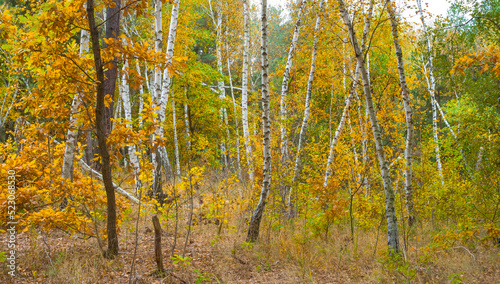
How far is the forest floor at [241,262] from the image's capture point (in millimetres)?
3555

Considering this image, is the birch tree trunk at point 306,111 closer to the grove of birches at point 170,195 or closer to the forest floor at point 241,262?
the grove of birches at point 170,195

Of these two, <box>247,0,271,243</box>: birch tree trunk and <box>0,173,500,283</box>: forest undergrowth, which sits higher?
<box>247,0,271,243</box>: birch tree trunk

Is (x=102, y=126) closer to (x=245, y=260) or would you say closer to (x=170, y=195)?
(x=170, y=195)

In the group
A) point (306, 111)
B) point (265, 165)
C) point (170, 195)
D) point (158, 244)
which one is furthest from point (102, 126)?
point (306, 111)

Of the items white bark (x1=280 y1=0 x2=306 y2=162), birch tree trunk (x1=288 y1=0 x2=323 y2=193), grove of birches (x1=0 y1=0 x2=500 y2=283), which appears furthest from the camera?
white bark (x1=280 y1=0 x2=306 y2=162)

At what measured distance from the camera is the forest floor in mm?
3555

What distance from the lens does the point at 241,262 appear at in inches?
174

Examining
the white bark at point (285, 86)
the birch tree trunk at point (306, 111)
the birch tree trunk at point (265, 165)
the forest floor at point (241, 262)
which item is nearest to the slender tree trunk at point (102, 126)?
the forest floor at point (241, 262)

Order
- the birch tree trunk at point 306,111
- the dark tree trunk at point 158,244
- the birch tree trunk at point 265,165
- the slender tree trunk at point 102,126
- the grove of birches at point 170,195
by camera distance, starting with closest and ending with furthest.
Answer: the slender tree trunk at point 102,126, the grove of birches at point 170,195, the dark tree trunk at point 158,244, the birch tree trunk at point 265,165, the birch tree trunk at point 306,111

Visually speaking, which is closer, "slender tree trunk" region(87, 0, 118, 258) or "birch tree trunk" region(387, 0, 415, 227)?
"slender tree trunk" region(87, 0, 118, 258)

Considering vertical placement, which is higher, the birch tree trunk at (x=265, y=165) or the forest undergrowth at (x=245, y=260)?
the birch tree trunk at (x=265, y=165)

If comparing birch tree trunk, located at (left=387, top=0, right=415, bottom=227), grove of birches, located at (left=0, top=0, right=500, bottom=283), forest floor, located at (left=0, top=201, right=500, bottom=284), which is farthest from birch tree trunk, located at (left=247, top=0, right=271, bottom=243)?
birch tree trunk, located at (left=387, top=0, right=415, bottom=227)

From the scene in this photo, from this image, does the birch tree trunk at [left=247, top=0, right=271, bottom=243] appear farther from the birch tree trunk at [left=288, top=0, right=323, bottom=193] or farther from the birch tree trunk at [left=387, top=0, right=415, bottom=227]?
the birch tree trunk at [left=387, top=0, right=415, bottom=227]

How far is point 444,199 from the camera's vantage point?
6262 mm
